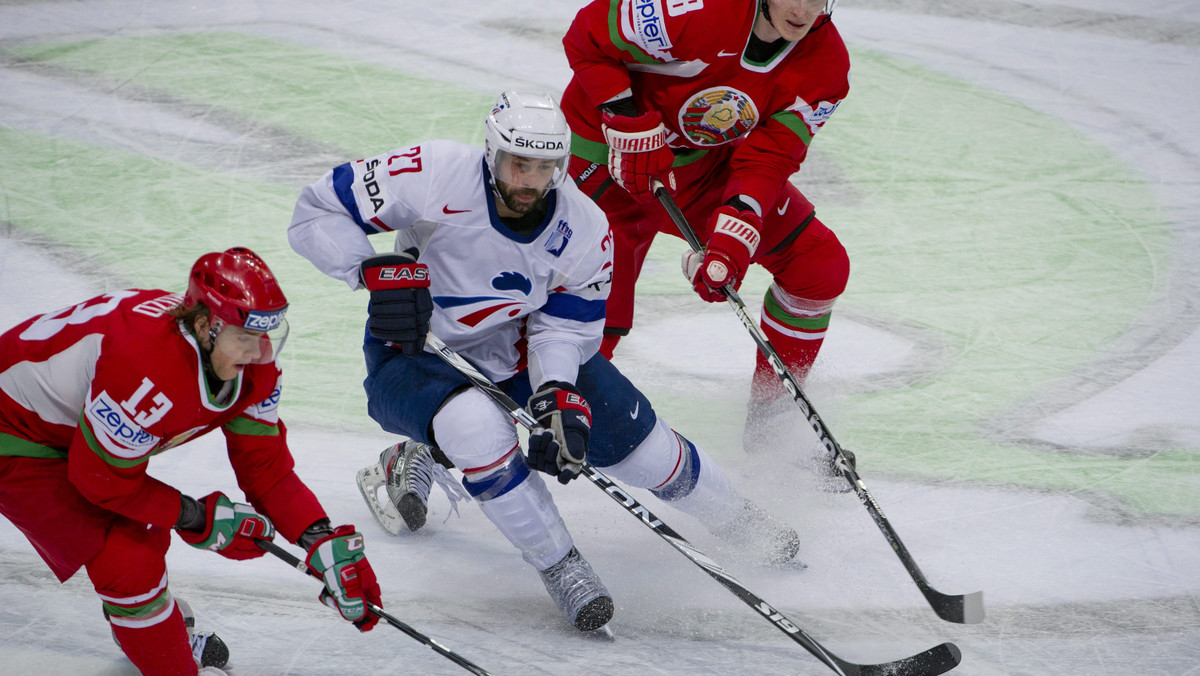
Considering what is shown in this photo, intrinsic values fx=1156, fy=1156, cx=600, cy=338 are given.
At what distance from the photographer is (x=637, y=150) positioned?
3.18 m

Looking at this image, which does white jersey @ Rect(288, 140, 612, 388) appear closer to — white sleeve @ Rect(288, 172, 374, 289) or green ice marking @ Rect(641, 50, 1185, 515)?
white sleeve @ Rect(288, 172, 374, 289)

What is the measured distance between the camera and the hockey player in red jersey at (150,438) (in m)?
2.06

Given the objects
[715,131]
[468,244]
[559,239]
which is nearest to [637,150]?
[715,131]

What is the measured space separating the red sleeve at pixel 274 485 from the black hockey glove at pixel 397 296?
0.33m

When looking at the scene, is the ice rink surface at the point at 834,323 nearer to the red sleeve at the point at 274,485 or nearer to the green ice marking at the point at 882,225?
the green ice marking at the point at 882,225

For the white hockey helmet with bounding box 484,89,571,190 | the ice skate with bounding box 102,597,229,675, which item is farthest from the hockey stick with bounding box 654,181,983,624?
the ice skate with bounding box 102,597,229,675

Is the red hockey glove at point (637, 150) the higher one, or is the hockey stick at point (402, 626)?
the red hockey glove at point (637, 150)

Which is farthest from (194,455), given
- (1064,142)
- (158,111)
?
(1064,142)

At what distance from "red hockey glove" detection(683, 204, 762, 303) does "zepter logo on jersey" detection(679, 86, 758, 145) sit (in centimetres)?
28

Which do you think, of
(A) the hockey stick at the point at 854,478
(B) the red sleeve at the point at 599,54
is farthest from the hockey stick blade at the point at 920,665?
(B) the red sleeve at the point at 599,54

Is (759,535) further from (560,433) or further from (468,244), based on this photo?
(468,244)

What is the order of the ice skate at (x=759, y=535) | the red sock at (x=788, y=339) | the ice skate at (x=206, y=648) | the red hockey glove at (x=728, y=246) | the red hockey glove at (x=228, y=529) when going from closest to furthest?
the red hockey glove at (x=228, y=529) < the ice skate at (x=206, y=648) < the ice skate at (x=759, y=535) < the red hockey glove at (x=728, y=246) < the red sock at (x=788, y=339)

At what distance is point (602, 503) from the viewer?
3303mm

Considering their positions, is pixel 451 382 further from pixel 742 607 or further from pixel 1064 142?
pixel 1064 142
